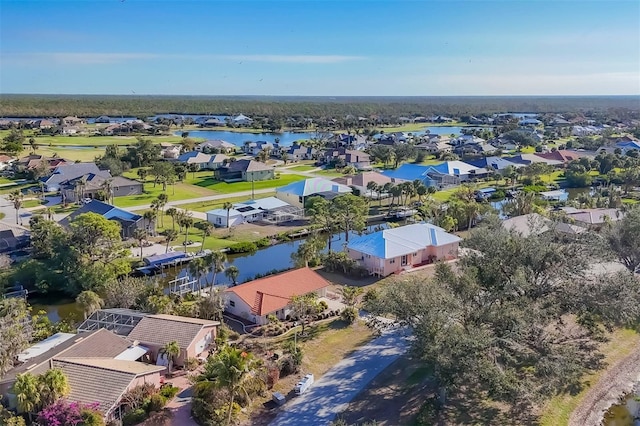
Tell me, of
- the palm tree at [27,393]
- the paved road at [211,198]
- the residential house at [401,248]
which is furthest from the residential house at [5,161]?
the palm tree at [27,393]

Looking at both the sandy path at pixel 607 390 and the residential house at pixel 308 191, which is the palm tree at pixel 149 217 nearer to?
the residential house at pixel 308 191

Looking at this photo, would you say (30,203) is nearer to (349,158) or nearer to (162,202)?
(162,202)

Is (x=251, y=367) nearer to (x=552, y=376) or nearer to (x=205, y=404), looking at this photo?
(x=205, y=404)

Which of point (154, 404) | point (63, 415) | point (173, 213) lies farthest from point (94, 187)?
point (63, 415)

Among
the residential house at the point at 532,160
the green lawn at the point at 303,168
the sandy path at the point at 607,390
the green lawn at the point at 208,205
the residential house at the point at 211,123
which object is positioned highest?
the residential house at the point at 211,123

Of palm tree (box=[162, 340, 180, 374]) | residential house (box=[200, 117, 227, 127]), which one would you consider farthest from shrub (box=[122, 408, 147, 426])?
residential house (box=[200, 117, 227, 127])

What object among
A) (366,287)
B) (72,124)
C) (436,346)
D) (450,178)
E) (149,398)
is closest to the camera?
(436,346)

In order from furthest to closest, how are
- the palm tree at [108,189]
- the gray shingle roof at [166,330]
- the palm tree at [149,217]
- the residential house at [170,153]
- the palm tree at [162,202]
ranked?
the residential house at [170,153], the palm tree at [108,189], the palm tree at [162,202], the palm tree at [149,217], the gray shingle roof at [166,330]

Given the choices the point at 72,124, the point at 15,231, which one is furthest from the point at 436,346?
the point at 72,124
